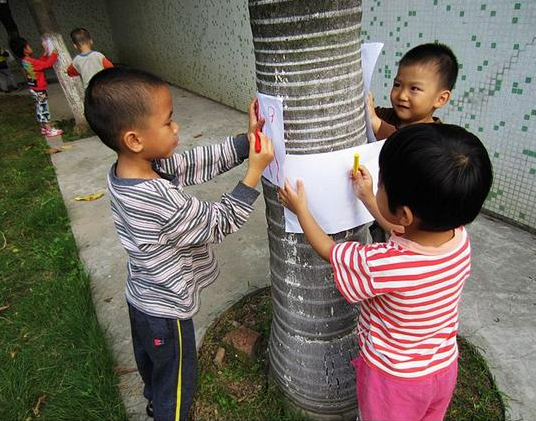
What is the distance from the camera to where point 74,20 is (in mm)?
12992

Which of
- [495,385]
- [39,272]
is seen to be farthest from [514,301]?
Result: [39,272]

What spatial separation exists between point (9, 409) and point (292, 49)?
2.17 meters

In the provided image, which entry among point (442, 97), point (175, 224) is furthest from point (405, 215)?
point (442, 97)

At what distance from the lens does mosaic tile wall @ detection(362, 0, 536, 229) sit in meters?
2.84

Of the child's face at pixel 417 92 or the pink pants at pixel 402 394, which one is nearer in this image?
the pink pants at pixel 402 394

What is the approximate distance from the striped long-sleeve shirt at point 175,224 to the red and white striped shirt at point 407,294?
18.0 inches

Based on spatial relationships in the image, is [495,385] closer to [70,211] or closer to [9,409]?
[9,409]

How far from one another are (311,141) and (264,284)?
1.59 metres

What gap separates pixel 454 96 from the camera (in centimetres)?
332

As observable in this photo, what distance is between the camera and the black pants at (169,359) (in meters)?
1.67

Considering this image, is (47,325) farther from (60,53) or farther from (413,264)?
(60,53)

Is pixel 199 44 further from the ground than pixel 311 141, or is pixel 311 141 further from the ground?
pixel 311 141

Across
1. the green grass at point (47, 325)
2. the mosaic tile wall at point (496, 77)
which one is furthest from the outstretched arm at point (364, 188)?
the mosaic tile wall at point (496, 77)

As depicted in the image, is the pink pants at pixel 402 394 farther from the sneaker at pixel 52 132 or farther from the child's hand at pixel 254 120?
the sneaker at pixel 52 132
